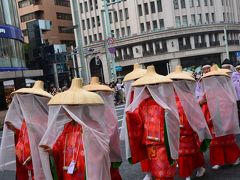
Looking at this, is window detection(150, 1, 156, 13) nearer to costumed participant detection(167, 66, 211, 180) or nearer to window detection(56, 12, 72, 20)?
window detection(56, 12, 72, 20)

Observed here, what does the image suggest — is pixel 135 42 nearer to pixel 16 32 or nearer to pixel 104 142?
pixel 16 32

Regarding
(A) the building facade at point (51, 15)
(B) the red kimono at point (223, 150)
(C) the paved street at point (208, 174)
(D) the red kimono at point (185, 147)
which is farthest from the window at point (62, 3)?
(D) the red kimono at point (185, 147)

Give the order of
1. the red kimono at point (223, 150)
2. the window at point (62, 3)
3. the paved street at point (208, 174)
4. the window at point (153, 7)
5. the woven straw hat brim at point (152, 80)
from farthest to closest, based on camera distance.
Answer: the window at point (62, 3)
the window at point (153, 7)
the red kimono at point (223, 150)
the paved street at point (208, 174)
the woven straw hat brim at point (152, 80)

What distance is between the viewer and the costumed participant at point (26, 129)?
5719mm

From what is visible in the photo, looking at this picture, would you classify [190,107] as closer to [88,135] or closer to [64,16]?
[88,135]

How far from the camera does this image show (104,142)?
5105 millimetres

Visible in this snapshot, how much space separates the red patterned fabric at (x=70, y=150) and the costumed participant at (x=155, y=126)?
1.25m

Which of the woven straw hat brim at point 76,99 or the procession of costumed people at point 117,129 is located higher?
the woven straw hat brim at point 76,99

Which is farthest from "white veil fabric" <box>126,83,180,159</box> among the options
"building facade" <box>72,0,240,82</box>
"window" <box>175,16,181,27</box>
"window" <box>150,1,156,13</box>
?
"window" <box>150,1,156,13</box>

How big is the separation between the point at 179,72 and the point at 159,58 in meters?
54.5

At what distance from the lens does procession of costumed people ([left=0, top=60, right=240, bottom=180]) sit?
16.7 ft

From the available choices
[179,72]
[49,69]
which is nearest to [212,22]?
[49,69]

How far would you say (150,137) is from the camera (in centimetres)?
628

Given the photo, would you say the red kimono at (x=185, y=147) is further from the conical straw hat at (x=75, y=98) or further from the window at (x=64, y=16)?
the window at (x=64, y=16)
